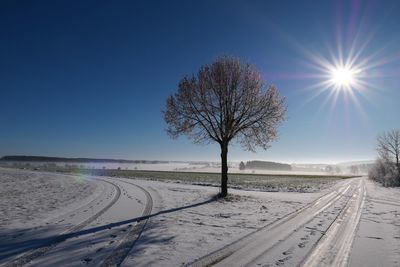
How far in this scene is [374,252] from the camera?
688 centimetres

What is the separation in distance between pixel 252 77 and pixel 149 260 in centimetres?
1617

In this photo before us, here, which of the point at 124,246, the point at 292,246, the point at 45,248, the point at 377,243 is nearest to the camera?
the point at 45,248

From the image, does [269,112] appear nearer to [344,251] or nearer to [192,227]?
[192,227]

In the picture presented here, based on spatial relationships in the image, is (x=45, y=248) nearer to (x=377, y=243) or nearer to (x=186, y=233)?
(x=186, y=233)

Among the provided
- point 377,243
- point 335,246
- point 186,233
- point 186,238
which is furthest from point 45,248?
point 377,243

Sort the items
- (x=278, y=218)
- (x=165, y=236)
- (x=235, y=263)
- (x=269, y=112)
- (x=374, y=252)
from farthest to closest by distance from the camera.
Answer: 1. (x=269, y=112)
2. (x=278, y=218)
3. (x=165, y=236)
4. (x=374, y=252)
5. (x=235, y=263)

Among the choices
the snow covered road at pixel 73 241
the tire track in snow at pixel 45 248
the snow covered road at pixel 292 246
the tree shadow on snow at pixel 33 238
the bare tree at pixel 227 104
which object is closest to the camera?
the tire track in snow at pixel 45 248

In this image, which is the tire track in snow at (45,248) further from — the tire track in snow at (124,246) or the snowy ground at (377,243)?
the snowy ground at (377,243)

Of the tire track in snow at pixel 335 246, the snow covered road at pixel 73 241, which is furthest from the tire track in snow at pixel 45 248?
the tire track in snow at pixel 335 246

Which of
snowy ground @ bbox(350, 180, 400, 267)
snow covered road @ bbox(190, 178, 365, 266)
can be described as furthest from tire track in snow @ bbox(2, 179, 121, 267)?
snowy ground @ bbox(350, 180, 400, 267)

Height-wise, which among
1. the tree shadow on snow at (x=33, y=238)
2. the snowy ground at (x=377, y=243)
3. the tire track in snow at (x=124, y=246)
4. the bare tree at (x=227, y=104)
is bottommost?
the tree shadow on snow at (x=33, y=238)

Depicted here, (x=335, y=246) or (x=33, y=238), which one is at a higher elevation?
(x=335, y=246)

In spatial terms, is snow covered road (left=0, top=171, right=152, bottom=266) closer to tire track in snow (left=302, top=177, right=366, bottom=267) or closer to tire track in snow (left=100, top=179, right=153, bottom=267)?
tire track in snow (left=100, top=179, right=153, bottom=267)

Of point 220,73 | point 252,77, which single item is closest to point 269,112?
point 252,77
